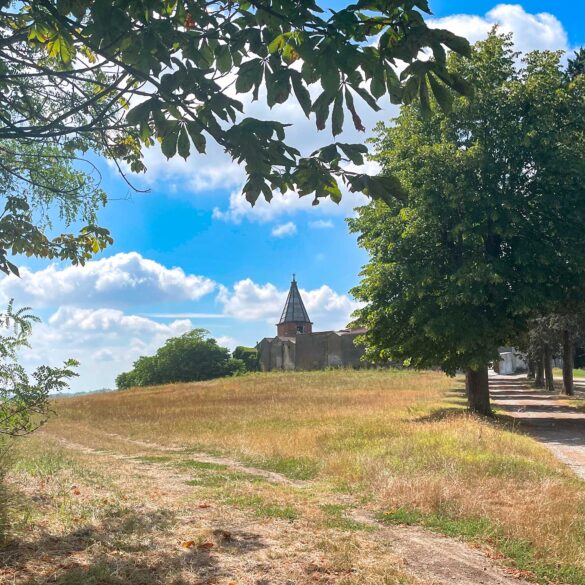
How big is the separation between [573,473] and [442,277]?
31.0 feet

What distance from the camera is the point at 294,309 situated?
8969cm

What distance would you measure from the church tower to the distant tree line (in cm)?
887

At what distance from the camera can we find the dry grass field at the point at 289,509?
4.72 metres

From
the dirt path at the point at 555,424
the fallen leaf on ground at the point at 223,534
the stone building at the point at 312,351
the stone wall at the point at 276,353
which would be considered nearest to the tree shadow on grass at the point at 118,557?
the fallen leaf on ground at the point at 223,534

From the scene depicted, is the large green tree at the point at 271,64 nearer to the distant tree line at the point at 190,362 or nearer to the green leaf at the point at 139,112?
the green leaf at the point at 139,112

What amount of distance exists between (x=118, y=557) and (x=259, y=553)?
3.92 feet

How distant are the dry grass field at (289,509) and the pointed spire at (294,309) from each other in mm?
74224

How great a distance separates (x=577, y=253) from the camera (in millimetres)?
17422

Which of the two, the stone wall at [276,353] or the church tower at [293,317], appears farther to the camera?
the church tower at [293,317]

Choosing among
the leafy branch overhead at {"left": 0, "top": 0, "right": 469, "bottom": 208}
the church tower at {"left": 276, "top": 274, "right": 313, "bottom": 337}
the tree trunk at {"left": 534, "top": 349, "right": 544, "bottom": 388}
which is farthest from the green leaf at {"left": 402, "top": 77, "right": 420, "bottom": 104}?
the church tower at {"left": 276, "top": 274, "right": 313, "bottom": 337}

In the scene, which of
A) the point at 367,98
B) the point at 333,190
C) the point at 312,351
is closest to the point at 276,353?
the point at 312,351

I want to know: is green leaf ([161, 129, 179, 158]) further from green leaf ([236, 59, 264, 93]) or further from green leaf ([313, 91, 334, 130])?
green leaf ([313, 91, 334, 130])

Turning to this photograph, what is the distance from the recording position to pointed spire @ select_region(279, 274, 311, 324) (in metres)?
88.6

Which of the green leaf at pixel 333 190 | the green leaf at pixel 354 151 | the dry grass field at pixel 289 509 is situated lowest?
the dry grass field at pixel 289 509
